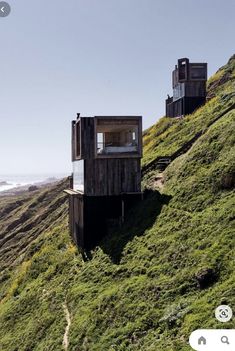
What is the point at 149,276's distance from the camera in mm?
20031

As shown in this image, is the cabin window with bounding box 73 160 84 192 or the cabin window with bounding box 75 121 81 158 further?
the cabin window with bounding box 75 121 81 158

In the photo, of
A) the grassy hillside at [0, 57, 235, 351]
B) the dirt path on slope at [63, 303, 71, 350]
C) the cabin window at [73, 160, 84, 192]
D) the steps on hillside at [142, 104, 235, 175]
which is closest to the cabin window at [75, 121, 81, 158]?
the cabin window at [73, 160, 84, 192]

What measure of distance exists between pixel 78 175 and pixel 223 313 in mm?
21888

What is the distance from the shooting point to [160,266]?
20.2 metres

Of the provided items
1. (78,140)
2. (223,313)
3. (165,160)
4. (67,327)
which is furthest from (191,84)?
(223,313)

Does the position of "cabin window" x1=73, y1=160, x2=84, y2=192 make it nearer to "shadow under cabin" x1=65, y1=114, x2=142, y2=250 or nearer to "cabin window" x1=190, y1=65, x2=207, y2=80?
"shadow under cabin" x1=65, y1=114, x2=142, y2=250

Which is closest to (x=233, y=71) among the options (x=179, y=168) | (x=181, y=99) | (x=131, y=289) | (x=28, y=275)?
(x=181, y=99)

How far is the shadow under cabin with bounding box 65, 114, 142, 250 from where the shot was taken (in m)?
30.0

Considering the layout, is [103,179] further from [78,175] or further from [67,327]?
[67,327]

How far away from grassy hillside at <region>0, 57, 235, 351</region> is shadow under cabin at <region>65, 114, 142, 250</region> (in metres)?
1.46

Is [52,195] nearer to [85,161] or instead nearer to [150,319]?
[85,161]

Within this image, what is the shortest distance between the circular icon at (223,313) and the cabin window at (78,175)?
62.7 feet

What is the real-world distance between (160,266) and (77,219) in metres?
13.8

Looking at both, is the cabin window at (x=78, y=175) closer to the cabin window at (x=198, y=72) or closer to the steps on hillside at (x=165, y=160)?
the steps on hillside at (x=165, y=160)
